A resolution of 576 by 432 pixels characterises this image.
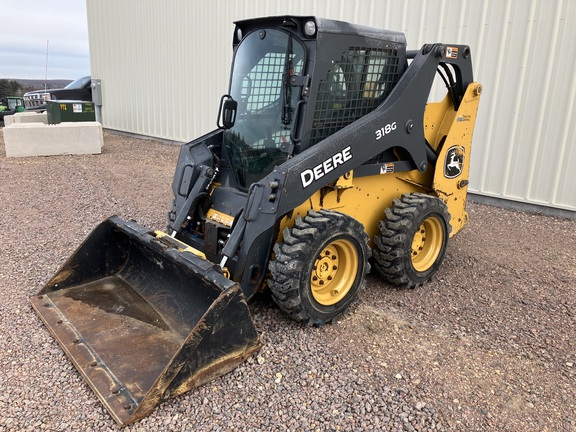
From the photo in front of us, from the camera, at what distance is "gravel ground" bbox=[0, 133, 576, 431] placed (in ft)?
9.13

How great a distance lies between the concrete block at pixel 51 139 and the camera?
11.1m

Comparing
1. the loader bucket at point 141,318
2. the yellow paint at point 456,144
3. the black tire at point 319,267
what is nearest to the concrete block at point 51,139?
the loader bucket at point 141,318

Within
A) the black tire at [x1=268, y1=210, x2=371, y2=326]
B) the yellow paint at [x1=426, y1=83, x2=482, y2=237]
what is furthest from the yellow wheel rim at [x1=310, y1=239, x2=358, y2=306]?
the yellow paint at [x1=426, y1=83, x2=482, y2=237]

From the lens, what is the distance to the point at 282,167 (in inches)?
136

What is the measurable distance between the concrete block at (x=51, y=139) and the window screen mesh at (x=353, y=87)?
9407 millimetres

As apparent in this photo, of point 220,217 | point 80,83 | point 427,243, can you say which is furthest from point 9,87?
point 427,243

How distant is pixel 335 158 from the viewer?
3.68m

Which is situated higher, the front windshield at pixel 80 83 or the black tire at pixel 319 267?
the front windshield at pixel 80 83

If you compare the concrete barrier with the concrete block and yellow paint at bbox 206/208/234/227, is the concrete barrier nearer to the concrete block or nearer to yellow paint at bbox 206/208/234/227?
the concrete block

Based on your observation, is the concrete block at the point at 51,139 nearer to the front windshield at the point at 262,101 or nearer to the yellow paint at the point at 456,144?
the front windshield at the point at 262,101

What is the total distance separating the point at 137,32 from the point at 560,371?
47.4ft

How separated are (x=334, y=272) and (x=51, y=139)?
9846 millimetres

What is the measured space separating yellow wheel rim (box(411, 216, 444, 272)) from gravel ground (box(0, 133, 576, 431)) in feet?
0.77

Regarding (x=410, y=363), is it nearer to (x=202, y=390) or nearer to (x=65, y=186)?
(x=202, y=390)
